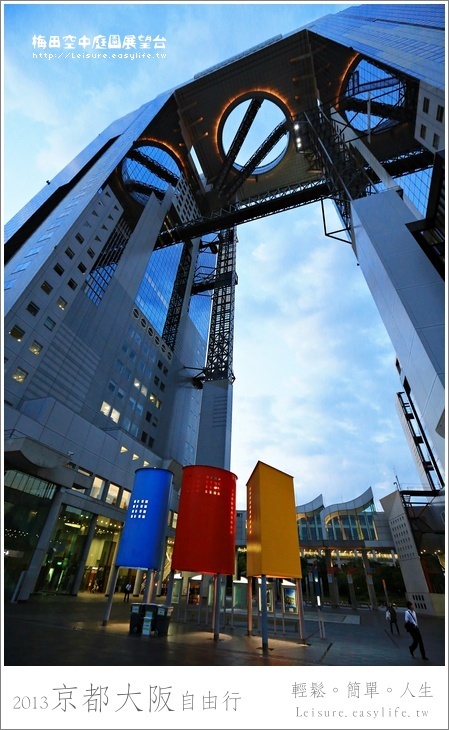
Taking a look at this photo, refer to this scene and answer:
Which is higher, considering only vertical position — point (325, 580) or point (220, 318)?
point (220, 318)

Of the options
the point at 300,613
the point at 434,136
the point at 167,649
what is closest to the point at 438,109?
the point at 434,136

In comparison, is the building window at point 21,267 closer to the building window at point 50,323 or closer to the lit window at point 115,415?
the building window at point 50,323

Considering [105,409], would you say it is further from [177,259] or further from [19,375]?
[177,259]

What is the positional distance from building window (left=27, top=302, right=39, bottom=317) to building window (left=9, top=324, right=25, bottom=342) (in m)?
2.08

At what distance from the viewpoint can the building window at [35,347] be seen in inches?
1134

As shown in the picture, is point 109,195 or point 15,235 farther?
point 109,195

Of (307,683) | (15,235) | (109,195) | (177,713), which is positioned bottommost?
(177,713)

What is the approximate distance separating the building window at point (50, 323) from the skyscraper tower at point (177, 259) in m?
0.20

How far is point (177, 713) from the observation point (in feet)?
14.3

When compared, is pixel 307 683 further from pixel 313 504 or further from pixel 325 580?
pixel 325 580

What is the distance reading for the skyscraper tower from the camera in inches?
798

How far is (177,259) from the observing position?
2436 inches

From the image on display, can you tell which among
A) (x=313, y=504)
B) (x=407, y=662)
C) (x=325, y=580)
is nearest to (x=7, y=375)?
(x=407, y=662)

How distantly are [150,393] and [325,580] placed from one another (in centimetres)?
4033
